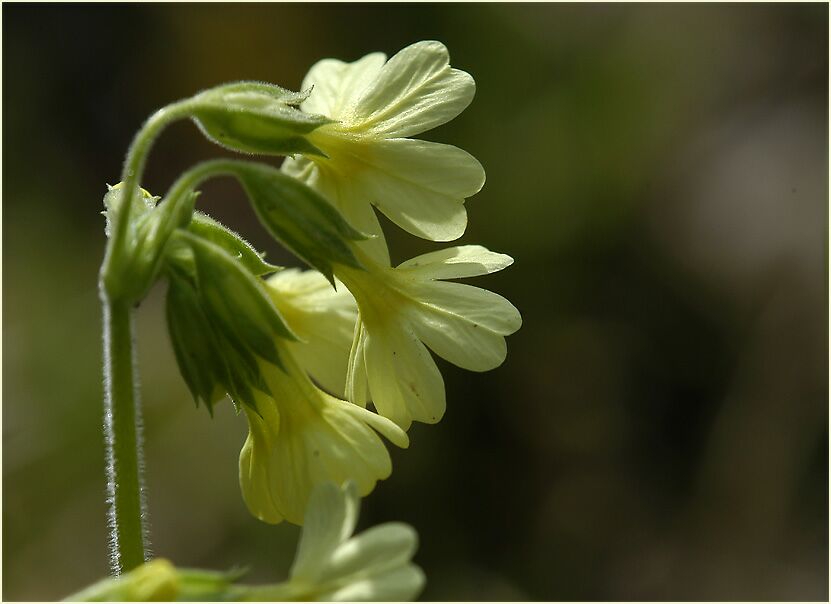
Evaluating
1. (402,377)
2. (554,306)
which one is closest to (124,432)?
(402,377)

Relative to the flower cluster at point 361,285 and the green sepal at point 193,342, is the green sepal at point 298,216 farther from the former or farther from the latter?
the green sepal at point 193,342

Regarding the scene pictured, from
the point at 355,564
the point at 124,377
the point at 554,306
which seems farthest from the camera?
the point at 554,306

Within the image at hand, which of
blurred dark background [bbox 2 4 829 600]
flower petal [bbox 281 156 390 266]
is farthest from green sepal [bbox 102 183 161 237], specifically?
blurred dark background [bbox 2 4 829 600]

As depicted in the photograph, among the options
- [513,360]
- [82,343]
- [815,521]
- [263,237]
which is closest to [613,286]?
[513,360]

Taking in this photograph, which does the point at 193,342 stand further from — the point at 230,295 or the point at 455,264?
the point at 455,264

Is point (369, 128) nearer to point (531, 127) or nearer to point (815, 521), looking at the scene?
point (531, 127)
